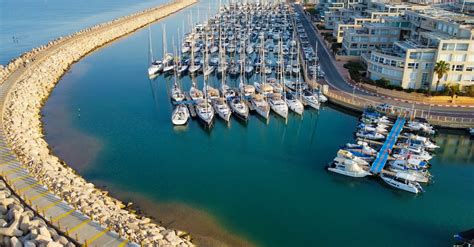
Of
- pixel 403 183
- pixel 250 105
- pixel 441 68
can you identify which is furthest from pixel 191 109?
pixel 441 68

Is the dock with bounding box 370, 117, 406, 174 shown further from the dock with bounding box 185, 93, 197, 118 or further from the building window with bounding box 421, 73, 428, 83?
the dock with bounding box 185, 93, 197, 118

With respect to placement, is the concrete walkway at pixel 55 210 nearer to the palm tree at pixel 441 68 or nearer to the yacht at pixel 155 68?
the yacht at pixel 155 68

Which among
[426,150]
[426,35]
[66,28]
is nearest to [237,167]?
[426,150]

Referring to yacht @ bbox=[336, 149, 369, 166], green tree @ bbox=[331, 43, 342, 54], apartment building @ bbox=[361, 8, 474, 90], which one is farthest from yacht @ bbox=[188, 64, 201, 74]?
yacht @ bbox=[336, 149, 369, 166]

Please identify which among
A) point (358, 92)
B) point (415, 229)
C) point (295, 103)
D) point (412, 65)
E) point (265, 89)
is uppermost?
point (412, 65)

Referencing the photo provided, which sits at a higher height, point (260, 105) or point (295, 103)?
point (295, 103)

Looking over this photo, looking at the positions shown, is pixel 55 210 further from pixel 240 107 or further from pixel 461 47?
pixel 461 47

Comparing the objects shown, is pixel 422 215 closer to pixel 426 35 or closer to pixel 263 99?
pixel 263 99
